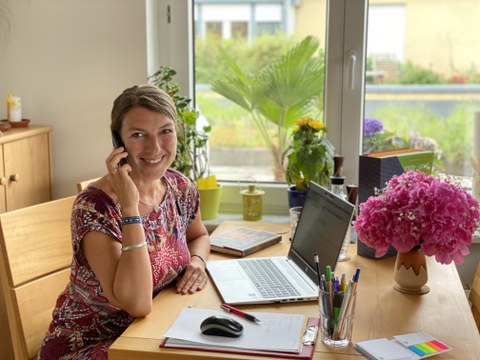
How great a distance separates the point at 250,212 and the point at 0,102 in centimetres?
116

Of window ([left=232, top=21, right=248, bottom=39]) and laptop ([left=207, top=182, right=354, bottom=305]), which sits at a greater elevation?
window ([left=232, top=21, right=248, bottom=39])

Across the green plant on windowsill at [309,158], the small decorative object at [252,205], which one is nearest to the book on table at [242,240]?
the green plant on windowsill at [309,158]

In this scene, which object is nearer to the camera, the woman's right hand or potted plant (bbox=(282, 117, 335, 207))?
the woman's right hand

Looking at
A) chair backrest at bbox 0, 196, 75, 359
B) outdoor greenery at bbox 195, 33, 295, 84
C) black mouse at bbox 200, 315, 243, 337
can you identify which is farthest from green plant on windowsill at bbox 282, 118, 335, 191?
black mouse at bbox 200, 315, 243, 337

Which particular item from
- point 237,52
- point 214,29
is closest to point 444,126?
point 237,52

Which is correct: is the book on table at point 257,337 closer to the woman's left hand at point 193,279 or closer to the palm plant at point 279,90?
the woman's left hand at point 193,279

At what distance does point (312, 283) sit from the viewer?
191 centimetres

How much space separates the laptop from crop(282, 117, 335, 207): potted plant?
50 centimetres

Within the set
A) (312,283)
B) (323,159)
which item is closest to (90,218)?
(312,283)

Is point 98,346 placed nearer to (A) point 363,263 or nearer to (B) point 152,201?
(B) point 152,201

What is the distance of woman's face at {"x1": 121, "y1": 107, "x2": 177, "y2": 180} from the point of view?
6.48 feet

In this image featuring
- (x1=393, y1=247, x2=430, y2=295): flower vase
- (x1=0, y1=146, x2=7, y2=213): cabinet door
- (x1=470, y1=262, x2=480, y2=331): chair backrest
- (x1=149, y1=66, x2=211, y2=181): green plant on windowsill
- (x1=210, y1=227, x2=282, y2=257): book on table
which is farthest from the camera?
(x1=149, y1=66, x2=211, y2=181): green plant on windowsill

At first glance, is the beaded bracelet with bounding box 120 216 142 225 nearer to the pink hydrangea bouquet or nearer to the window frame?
the pink hydrangea bouquet

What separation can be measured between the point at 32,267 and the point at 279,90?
53.1 inches
